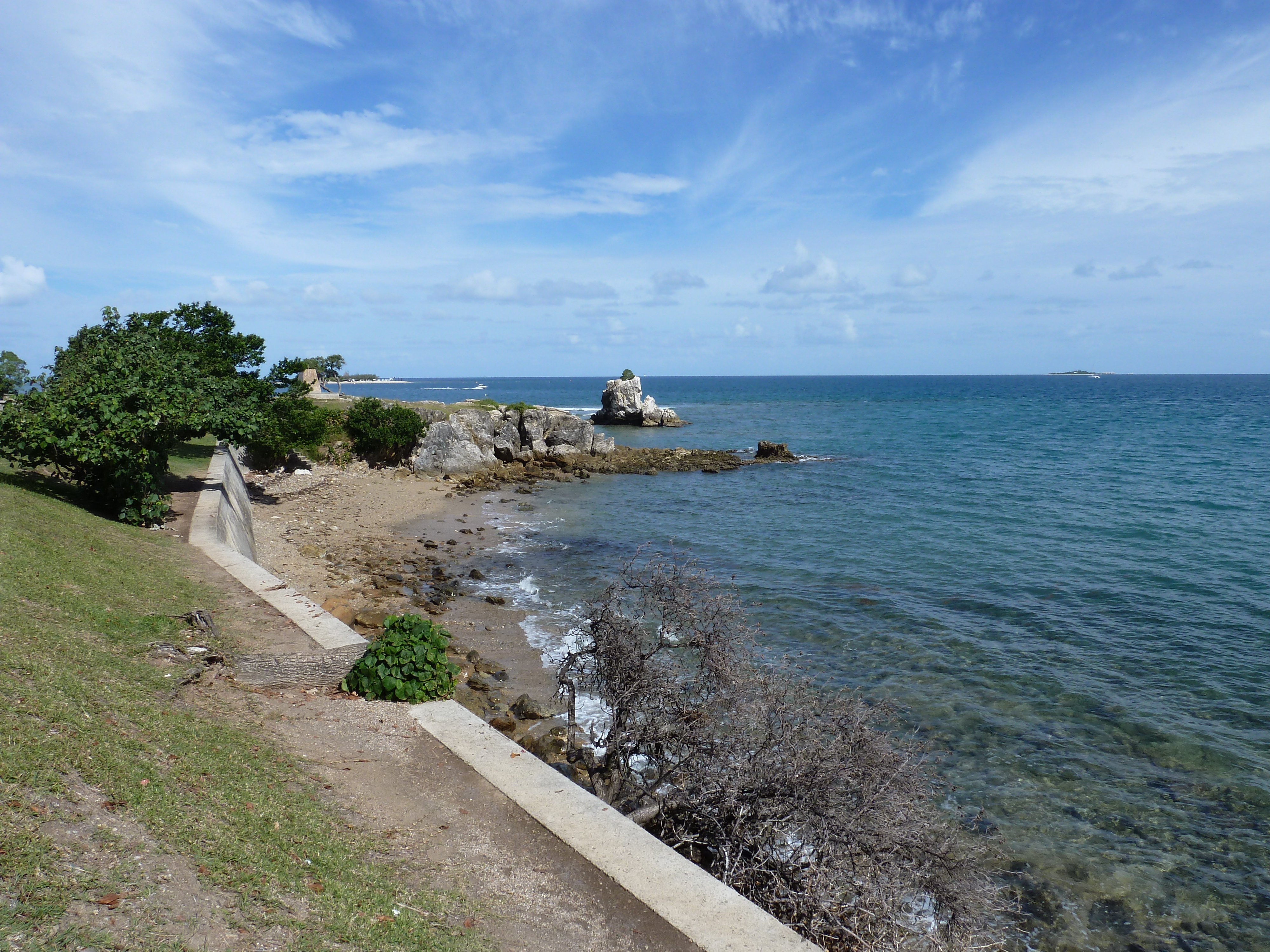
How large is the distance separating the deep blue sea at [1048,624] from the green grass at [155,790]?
697 cm

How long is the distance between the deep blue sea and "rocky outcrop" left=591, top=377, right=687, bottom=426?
2878 centimetres

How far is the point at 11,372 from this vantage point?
113 ft

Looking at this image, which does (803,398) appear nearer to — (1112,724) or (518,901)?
(1112,724)

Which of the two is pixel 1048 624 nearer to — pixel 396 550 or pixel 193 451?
pixel 396 550

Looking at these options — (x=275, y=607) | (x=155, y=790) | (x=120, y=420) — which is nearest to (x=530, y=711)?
(x=275, y=607)

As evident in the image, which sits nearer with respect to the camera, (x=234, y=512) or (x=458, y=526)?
(x=234, y=512)

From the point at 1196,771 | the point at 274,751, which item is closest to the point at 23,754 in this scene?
the point at 274,751

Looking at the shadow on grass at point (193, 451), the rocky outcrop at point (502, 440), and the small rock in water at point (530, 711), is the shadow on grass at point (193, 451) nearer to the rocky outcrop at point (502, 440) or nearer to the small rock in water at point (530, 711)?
the rocky outcrop at point (502, 440)

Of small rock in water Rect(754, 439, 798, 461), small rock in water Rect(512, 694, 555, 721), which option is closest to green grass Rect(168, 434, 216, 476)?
small rock in water Rect(512, 694, 555, 721)

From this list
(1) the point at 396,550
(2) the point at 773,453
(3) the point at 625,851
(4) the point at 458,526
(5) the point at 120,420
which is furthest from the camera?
(2) the point at 773,453

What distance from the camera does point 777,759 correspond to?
6.60 meters

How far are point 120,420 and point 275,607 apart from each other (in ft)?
20.1

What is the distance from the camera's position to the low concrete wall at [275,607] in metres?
8.20

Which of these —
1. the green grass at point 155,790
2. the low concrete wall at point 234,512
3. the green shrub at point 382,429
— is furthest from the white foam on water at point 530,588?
the green shrub at point 382,429
